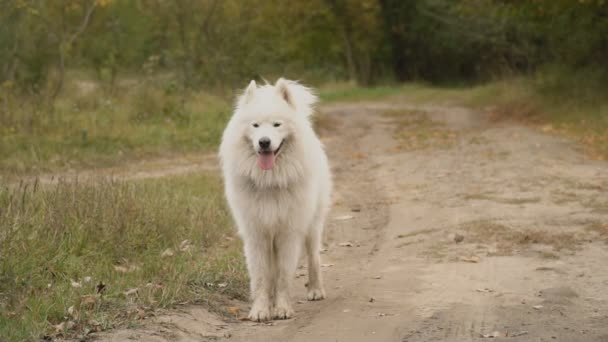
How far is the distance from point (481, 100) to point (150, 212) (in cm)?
2269

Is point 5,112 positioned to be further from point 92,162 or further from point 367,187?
point 367,187

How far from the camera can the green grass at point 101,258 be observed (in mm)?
6070

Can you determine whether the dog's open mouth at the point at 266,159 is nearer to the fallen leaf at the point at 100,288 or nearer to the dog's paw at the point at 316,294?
the dog's paw at the point at 316,294

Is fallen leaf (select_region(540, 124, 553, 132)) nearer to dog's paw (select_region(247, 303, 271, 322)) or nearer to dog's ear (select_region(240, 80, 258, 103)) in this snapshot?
dog's ear (select_region(240, 80, 258, 103))

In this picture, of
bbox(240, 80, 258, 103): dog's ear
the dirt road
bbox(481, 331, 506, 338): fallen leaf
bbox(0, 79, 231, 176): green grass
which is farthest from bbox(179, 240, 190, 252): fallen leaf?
bbox(0, 79, 231, 176): green grass

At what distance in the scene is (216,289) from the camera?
7418 mm

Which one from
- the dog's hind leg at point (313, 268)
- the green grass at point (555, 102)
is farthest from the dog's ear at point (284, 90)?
the green grass at point (555, 102)

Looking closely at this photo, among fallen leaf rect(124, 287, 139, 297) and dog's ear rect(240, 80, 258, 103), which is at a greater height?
dog's ear rect(240, 80, 258, 103)

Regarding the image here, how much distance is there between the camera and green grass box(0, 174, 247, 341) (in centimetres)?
607

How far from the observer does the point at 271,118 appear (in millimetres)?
6809

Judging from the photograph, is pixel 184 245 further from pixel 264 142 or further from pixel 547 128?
pixel 547 128

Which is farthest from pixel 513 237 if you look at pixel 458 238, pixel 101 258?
pixel 101 258

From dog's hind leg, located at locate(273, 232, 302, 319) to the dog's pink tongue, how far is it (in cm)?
56

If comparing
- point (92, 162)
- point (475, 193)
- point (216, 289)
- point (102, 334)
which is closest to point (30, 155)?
point (92, 162)
